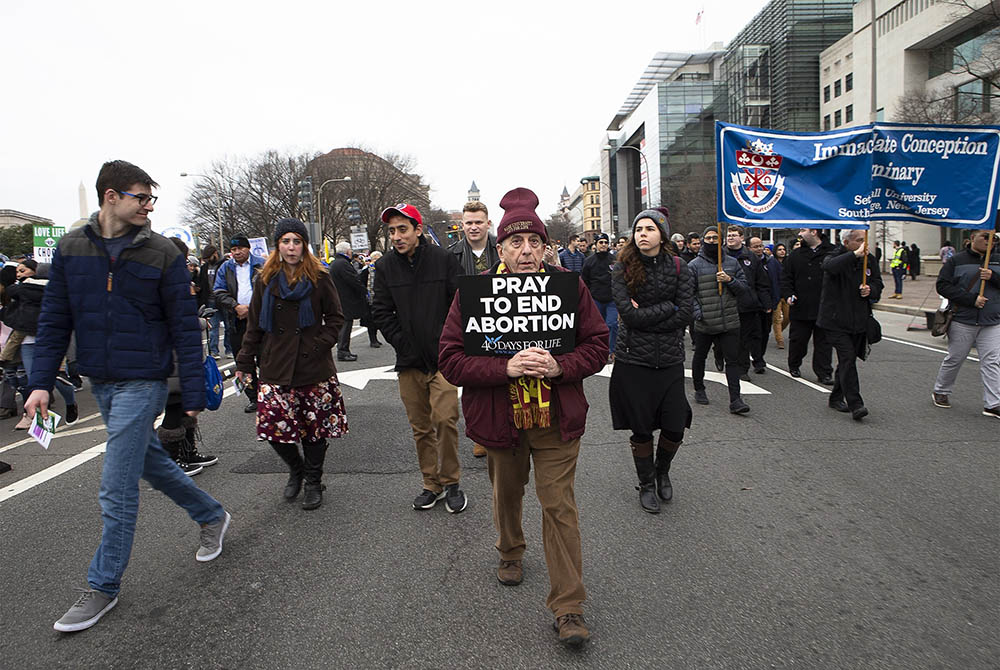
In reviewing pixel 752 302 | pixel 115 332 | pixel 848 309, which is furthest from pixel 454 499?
pixel 752 302

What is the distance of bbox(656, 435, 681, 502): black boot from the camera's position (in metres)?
4.34

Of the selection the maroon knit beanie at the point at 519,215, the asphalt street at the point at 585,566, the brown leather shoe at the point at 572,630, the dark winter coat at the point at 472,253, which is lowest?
the asphalt street at the point at 585,566

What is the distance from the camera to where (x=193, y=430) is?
4992mm

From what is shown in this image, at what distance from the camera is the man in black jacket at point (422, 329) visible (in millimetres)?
4277

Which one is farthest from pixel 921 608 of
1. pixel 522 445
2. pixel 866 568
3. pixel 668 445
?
pixel 522 445

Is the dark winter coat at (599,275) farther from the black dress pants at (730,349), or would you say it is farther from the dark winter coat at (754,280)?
the black dress pants at (730,349)

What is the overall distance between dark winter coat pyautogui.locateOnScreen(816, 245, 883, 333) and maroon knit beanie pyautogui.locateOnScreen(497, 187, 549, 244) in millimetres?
4802

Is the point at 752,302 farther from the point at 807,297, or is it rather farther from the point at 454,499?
the point at 454,499

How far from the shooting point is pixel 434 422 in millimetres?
4410

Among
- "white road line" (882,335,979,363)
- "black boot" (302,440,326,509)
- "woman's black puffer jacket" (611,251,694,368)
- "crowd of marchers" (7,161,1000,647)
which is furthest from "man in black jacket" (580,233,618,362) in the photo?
"black boot" (302,440,326,509)

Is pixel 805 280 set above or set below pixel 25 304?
below

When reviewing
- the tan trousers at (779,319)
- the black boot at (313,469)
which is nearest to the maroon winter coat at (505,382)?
the black boot at (313,469)

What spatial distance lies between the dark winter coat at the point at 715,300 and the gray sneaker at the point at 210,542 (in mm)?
5006

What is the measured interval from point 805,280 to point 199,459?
7470 mm
